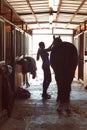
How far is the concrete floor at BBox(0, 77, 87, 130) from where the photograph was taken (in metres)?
6.14

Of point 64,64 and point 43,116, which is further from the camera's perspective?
point 64,64

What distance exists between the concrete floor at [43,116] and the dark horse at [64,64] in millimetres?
379

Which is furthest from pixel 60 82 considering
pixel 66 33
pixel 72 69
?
pixel 66 33

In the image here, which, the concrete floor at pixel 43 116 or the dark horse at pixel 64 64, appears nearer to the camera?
the concrete floor at pixel 43 116

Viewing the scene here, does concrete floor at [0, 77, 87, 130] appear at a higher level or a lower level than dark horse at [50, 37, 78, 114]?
lower

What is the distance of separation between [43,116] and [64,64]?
113cm

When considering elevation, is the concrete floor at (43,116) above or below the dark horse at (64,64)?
below

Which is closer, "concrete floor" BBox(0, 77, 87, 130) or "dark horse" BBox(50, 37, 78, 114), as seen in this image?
"concrete floor" BBox(0, 77, 87, 130)

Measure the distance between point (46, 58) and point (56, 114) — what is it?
8.71 ft

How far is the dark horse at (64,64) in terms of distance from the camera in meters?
7.20

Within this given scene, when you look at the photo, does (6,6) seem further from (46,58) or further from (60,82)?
(60,82)

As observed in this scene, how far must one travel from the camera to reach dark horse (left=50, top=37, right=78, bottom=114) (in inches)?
283

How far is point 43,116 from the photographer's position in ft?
23.1

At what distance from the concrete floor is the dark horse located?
1.24 ft
